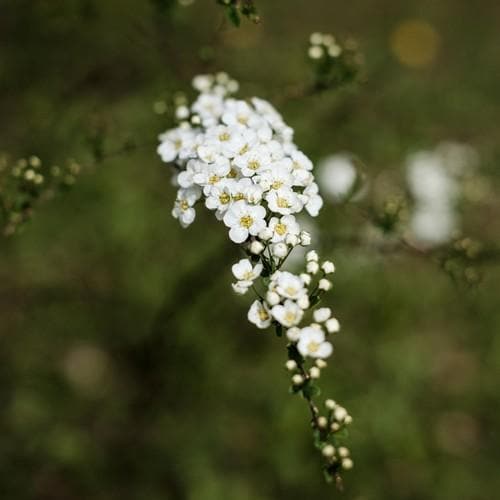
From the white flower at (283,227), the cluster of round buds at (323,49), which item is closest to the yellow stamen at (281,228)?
the white flower at (283,227)

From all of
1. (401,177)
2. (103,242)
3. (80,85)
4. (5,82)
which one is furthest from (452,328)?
(5,82)

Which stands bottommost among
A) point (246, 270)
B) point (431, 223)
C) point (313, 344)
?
point (313, 344)

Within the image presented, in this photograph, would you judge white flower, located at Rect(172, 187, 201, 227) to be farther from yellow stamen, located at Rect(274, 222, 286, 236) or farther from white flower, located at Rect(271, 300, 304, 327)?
white flower, located at Rect(271, 300, 304, 327)

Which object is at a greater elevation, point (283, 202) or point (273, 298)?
point (283, 202)

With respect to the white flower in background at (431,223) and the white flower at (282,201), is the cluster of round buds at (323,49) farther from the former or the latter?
the white flower in background at (431,223)

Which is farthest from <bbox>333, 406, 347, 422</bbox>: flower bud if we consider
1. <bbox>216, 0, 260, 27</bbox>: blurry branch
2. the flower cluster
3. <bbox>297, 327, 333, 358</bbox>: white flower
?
<bbox>216, 0, 260, 27</bbox>: blurry branch

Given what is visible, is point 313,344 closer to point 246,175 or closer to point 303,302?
point 303,302

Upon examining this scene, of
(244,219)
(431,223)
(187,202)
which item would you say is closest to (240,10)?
(187,202)

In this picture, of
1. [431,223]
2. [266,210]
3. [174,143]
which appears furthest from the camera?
[431,223]
